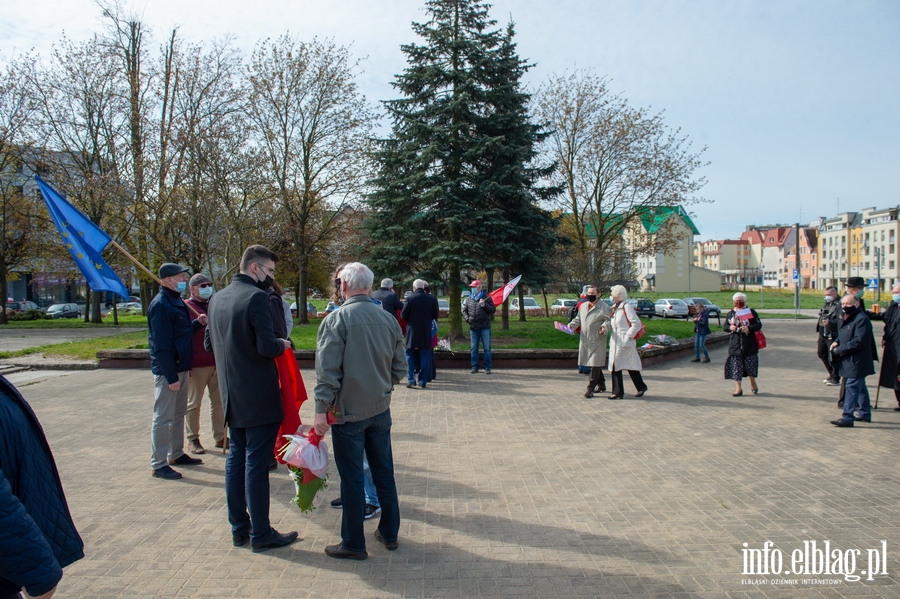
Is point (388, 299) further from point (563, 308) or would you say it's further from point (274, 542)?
point (563, 308)

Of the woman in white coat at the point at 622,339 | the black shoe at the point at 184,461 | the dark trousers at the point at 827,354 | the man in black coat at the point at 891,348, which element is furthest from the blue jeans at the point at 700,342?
the black shoe at the point at 184,461

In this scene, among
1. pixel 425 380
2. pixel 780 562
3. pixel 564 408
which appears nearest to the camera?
pixel 780 562

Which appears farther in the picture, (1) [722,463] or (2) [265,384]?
(1) [722,463]

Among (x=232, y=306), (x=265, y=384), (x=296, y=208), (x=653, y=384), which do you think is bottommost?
(x=653, y=384)

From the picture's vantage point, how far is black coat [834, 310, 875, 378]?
774 centimetres

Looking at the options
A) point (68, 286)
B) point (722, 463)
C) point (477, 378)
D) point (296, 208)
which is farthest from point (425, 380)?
point (68, 286)

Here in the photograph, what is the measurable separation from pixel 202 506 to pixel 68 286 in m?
63.9

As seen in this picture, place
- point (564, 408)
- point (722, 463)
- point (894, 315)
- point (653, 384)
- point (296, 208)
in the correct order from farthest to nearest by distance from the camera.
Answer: point (296, 208)
point (653, 384)
point (564, 408)
point (894, 315)
point (722, 463)

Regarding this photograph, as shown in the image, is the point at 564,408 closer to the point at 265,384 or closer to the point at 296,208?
the point at 265,384

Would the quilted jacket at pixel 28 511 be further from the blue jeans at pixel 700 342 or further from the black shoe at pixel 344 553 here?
the blue jeans at pixel 700 342

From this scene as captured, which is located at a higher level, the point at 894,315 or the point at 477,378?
the point at 894,315

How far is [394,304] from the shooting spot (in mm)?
9344

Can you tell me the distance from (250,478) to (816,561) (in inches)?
154

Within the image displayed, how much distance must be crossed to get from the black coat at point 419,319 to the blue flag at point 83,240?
495cm
